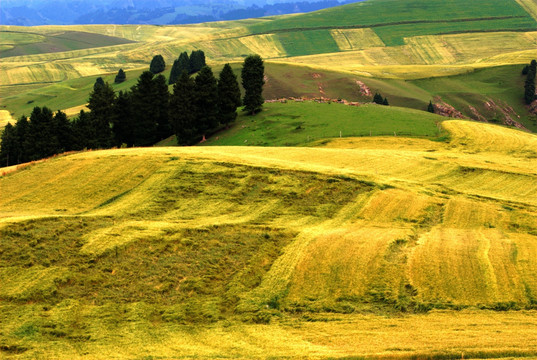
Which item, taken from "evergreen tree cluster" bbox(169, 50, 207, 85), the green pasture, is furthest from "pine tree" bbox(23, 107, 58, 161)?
"evergreen tree cluster" bbox(169, 50, 207, 85)

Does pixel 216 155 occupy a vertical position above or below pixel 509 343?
above

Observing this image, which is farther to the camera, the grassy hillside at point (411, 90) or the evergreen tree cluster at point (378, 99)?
the grassy hillside at point (411, 90)

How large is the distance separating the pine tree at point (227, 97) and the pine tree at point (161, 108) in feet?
34.3

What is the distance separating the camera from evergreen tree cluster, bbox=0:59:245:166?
3432 inches

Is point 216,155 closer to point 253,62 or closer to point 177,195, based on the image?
point 177,195

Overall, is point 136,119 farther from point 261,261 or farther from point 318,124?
point 261,261

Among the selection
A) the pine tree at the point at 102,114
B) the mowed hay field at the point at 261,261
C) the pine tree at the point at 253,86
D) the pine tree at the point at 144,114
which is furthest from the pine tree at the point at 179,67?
the mowed hay field at the point at 261,261

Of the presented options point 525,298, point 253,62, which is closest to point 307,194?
point 525,298

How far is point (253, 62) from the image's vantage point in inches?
4213

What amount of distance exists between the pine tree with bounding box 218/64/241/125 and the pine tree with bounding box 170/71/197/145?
20.9 feet

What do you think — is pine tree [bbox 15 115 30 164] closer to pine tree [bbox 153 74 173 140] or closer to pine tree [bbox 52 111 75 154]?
pine tree [bbox 52 111 75 154]

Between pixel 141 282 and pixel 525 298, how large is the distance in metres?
22.3

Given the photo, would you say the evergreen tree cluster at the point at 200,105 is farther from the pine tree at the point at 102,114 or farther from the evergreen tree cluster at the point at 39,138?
the evergreen tree cluster at the point at 39,138

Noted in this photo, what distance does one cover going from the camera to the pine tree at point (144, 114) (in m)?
96.9
